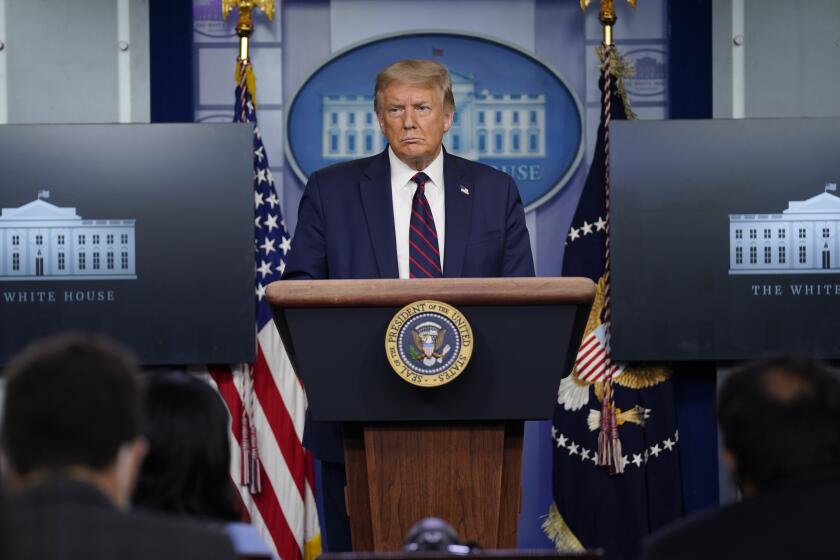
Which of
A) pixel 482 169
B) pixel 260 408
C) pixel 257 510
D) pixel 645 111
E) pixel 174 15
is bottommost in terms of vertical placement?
pixel 257 510

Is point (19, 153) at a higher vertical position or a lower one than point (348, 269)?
higher

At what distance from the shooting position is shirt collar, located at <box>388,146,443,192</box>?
343 centimetres

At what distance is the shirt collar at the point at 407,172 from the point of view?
11.3 feet

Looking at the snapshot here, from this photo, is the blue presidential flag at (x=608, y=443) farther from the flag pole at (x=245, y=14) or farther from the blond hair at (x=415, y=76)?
the blond hair at (x=415, y=76)

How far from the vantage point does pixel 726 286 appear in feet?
16.6

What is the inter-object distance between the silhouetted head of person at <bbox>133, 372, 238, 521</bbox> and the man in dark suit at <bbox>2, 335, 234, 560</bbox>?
0.43 meters

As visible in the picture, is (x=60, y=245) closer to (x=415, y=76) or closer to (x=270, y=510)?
(x=270, y=510)

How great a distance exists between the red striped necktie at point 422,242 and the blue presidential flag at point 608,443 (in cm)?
196

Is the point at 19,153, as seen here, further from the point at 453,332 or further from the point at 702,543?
the point at 702,543

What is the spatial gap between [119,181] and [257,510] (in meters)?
1.47

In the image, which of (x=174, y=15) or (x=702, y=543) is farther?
(x=174, y=15)

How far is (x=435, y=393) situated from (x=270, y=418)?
8.43 feet

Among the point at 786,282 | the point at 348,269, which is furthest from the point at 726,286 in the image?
the point at 348,269

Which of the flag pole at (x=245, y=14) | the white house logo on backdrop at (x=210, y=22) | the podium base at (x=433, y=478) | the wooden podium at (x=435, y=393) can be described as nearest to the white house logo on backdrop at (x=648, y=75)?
the flag pole at (x=245, y=14)
